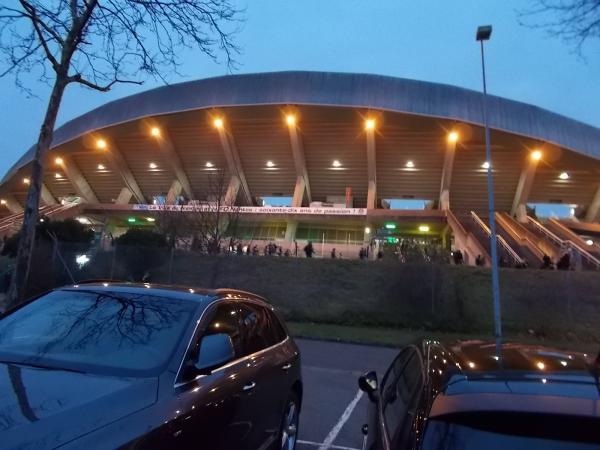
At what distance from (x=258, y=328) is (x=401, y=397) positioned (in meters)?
1.74

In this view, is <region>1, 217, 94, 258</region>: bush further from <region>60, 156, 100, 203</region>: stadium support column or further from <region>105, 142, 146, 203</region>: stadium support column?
<region>60, 156, 100, 203</region>: stadium support column

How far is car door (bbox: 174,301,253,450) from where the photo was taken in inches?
102

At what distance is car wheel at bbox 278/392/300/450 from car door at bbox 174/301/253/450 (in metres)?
1.01

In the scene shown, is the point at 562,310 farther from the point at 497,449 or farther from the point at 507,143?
the point at 507,143

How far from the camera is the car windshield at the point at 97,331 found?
2729 millimetres

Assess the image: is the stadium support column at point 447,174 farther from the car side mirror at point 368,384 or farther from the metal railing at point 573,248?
the car side mirror at point 368,384

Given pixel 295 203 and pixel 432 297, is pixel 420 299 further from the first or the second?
pixel 295 203

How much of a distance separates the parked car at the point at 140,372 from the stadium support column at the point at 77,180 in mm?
55151

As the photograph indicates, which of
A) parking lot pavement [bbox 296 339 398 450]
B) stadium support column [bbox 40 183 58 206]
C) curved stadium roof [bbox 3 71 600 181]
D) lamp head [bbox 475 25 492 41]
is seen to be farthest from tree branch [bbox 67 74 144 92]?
stadium support column [bbox 40 183 58 206]

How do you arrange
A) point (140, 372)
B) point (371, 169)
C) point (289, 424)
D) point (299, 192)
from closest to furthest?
point (140, 372) → point (289, 424) → point (371, 169) → point (299, 192)

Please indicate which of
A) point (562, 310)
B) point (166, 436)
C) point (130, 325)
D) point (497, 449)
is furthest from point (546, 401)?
point (562, 310)

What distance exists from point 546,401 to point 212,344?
195 centimetres

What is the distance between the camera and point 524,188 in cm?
4328

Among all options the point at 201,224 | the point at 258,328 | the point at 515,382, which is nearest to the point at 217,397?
the point at 258,328
